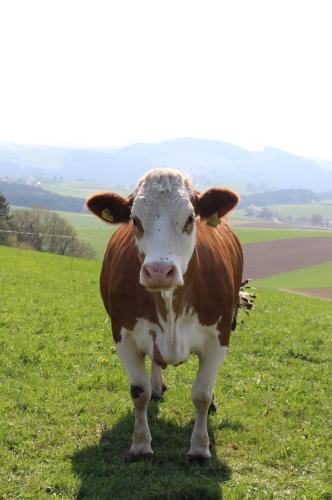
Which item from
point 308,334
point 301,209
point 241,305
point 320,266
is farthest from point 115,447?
point 301,209

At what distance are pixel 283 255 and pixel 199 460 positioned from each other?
5368cm

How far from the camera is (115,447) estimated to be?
552cm

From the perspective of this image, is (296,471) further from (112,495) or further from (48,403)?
(48,403)

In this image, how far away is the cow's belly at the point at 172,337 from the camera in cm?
488

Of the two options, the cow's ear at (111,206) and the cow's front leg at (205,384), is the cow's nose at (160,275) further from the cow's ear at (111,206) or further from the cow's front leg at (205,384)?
the cow's front leg at (205,384)

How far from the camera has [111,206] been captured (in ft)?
15.5

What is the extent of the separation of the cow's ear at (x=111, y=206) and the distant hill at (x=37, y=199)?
136 metres

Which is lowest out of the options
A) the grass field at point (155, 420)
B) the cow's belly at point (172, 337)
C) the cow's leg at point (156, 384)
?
the grass field at point (155, 420)

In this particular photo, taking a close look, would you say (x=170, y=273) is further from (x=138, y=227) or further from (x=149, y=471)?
(x=149, y=471)

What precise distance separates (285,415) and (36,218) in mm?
49922

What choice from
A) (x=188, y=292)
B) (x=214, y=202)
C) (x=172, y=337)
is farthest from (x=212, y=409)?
(x=214, y=202)

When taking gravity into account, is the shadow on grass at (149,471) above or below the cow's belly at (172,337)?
below

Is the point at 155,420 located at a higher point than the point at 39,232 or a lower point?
higher

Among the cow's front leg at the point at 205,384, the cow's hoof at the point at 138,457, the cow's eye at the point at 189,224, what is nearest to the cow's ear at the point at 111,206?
the cow's eye at the point at 189,224
